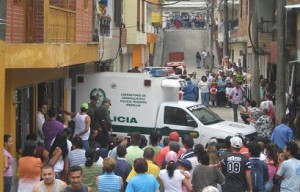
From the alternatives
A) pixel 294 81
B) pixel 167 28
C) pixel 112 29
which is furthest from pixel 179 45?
pixel 294 81

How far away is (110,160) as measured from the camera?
922 cm

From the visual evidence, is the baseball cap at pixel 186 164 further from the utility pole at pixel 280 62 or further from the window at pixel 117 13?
the window at pixel 117 13

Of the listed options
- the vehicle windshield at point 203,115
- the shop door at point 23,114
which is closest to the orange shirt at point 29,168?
the shop door at point 23,114

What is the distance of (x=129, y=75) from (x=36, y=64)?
5937mm

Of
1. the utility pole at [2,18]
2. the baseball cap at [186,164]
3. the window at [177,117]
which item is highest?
the utility pole at [2,18]

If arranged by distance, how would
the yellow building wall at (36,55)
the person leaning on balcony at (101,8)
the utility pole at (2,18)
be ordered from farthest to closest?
1. the person leaning on balcony at (101,8)
2. the yellow building wall at (36,55)
3. the utility pole at (2,18)

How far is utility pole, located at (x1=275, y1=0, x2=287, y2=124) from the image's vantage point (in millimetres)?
19000

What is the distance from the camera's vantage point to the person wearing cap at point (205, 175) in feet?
31.9

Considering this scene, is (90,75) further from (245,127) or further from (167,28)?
(167,28)

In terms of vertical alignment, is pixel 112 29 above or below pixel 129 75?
above

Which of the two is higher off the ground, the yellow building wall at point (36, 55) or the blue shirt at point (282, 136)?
the yellow building wall at point (36, 55)

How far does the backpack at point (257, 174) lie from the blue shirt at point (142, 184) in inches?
81.9

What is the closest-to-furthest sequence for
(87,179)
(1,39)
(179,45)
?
(1,39) → (87,179) → (179,45)

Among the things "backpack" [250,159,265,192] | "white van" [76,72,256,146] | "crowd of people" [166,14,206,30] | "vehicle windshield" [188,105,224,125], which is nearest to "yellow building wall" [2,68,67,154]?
"white van" [76,72,256,146]
